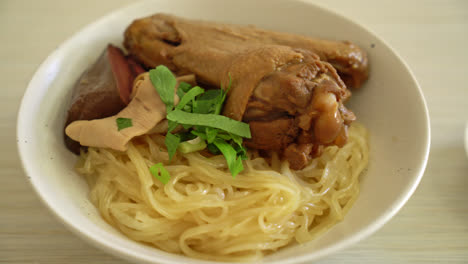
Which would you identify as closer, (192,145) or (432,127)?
(192,145)

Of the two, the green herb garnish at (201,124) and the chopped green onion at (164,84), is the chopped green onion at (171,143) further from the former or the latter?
the chopped green onion at (164,84)

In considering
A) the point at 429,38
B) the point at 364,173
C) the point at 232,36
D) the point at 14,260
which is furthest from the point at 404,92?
the point at 14,260

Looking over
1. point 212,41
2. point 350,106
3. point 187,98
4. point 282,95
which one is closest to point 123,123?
point 187,98

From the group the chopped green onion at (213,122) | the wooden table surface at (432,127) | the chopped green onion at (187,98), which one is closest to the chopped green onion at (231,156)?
the chopped green onion at (213,122)

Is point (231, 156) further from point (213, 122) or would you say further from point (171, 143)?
point (171, 143)

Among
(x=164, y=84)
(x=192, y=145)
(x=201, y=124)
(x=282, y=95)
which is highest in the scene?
(x=282, y=95)

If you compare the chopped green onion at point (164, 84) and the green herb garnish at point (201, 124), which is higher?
the chopped green onion at point (164, 84)
